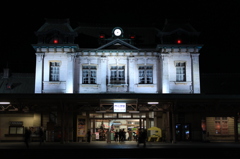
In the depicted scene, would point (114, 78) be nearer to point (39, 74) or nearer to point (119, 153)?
point (39, 74)

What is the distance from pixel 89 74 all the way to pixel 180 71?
781 centimetres

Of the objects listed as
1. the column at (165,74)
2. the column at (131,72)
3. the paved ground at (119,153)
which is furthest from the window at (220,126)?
the paved ground at (119,153)

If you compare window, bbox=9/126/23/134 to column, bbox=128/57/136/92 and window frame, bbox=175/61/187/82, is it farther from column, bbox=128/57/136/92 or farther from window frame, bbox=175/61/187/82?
window frame, bbox=175/61/187/82

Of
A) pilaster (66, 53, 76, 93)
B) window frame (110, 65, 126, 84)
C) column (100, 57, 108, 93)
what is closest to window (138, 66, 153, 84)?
window frame (110, 65, 126, 84)

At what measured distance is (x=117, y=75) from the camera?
91.5 feet

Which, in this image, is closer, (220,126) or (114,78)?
(114,78)

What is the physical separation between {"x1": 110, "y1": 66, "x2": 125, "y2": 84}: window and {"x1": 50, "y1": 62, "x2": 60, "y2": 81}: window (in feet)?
15.1

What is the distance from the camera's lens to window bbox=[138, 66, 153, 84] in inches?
1107

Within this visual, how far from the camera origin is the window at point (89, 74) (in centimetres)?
2791

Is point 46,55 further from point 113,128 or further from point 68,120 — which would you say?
point 113,128

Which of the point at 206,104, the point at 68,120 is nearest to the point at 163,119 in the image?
the point at 206,104

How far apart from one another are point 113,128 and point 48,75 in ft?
23.7

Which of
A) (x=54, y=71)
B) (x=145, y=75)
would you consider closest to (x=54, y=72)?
(x=54, y=71)

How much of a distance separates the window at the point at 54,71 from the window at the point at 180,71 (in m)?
10.2
